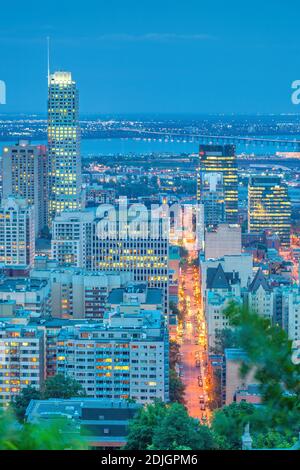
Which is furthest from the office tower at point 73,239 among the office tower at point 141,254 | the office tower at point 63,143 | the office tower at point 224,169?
the office tower at point 224,169

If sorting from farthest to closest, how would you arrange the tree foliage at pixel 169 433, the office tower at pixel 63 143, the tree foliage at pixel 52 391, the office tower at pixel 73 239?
the office tower at pixel 63 143
the office tower at pixel 73 239
the tree foliage at pixel 52 391
the tree foliage at pixel 169 433

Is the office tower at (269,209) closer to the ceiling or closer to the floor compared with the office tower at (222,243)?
closer to the ceiling

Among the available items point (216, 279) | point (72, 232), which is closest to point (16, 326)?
point (216, 279)

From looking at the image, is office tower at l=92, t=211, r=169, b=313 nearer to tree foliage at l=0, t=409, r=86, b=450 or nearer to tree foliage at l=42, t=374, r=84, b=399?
tree foliage at l=42, t=374, r=84, b=399

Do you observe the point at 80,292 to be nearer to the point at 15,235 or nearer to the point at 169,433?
the point at 15,235

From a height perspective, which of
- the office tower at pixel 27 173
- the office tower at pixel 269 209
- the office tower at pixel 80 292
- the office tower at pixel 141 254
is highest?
the office tower at pixel 27 173

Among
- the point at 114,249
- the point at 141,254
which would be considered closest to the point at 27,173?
the point at 114,249

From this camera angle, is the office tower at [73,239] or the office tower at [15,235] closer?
the office tower at [73,239]

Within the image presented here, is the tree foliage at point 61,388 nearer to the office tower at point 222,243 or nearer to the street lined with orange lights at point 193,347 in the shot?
the street lined with orange lights at point 193,347
